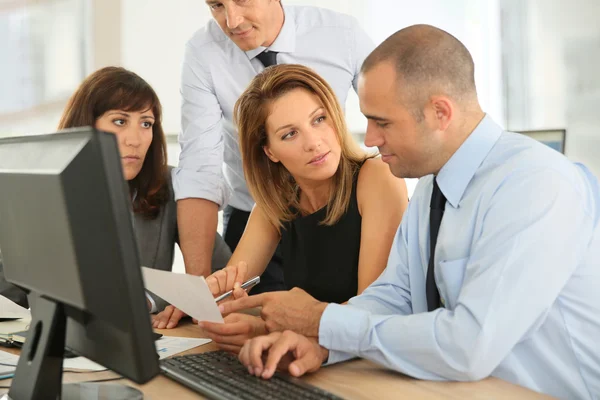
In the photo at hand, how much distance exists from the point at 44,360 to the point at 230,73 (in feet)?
5.16

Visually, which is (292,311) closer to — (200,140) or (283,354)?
(283,354)

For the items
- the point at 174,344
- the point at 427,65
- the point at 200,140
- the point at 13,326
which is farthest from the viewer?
the point at 200,140

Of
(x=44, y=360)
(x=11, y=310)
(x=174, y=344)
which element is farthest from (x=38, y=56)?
(x=44, y=360)

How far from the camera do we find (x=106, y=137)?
81 cm

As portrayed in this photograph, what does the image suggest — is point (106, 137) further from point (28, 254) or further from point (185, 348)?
point (185, 348)

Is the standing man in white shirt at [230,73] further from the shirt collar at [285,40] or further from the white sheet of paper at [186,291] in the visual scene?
the white sheet of paper at [186,291]

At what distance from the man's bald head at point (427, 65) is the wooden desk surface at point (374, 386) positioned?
1.68ft

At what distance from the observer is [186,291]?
1.34 m

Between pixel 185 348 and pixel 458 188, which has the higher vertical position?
pixel 458 188

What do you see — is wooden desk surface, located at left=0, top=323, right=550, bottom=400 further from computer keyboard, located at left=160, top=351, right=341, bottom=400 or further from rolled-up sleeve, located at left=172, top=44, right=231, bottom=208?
rolled-up sleeve, located at left=172, top=44, right=231, bottom=208

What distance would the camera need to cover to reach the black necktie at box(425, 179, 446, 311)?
4.62 feet

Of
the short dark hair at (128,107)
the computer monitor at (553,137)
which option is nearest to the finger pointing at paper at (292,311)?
the short dark hair at (128,107)

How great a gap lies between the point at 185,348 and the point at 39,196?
61cm

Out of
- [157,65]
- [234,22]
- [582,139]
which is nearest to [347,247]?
[234,22]
